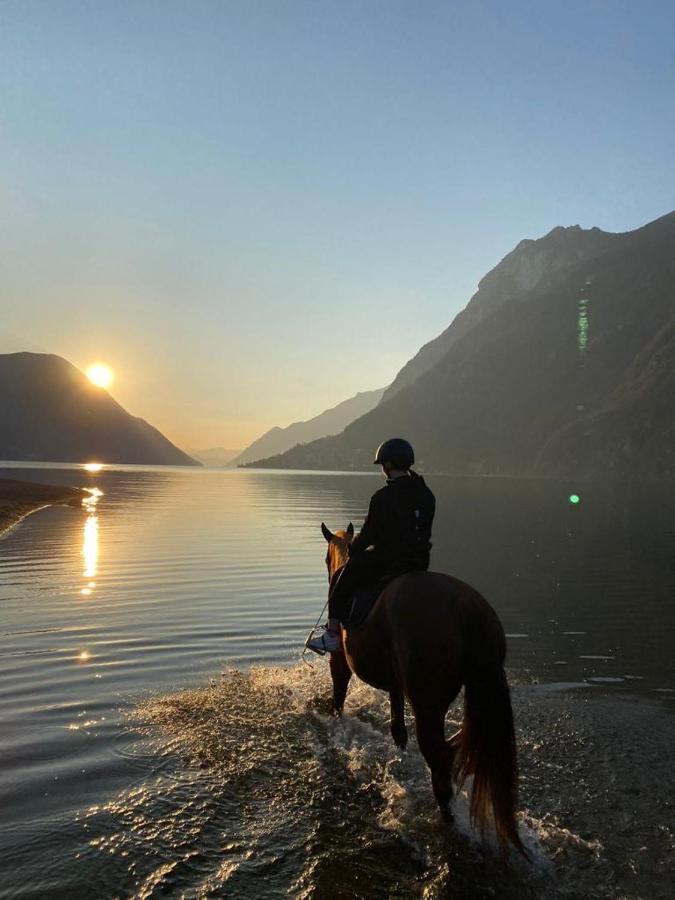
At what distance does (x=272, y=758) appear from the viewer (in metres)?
8.05

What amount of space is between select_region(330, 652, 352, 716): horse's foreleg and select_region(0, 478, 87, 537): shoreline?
97.2 ft

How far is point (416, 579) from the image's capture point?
6.60 m

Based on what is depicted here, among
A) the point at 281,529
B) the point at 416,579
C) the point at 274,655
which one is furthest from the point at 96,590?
the point at 281,529

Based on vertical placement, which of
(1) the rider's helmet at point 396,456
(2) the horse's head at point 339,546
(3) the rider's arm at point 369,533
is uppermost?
(1) the rider's helmet at point 396,456

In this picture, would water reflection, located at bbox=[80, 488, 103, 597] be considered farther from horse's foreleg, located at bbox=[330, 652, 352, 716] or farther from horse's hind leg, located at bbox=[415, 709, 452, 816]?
horse's hind leg, located at bbox=[415, 709, 452, 816]

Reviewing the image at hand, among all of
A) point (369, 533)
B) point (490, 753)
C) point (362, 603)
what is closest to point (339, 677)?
point (362, 603)

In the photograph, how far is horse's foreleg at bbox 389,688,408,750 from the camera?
319 inches

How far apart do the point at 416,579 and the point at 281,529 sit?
35013 millimetres

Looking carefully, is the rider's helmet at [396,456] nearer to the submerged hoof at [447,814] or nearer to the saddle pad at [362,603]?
the saddle pad at [362,603]

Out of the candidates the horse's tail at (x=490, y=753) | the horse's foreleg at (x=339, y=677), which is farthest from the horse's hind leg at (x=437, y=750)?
the horse's foreleg at (x=339, y=677)

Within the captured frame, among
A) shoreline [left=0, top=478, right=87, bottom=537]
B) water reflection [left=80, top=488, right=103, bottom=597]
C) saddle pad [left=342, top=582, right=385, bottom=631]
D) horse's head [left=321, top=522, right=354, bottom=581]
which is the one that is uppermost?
horse's head [left=321, top=522, right=354, bottom=581]

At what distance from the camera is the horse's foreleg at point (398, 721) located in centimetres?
811

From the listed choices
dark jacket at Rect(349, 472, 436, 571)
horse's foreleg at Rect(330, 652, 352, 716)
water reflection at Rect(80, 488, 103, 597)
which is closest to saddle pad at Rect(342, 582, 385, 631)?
dark jacket at Rect(349, 472, 436, 571)

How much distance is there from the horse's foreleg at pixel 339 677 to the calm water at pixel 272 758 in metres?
0.36
